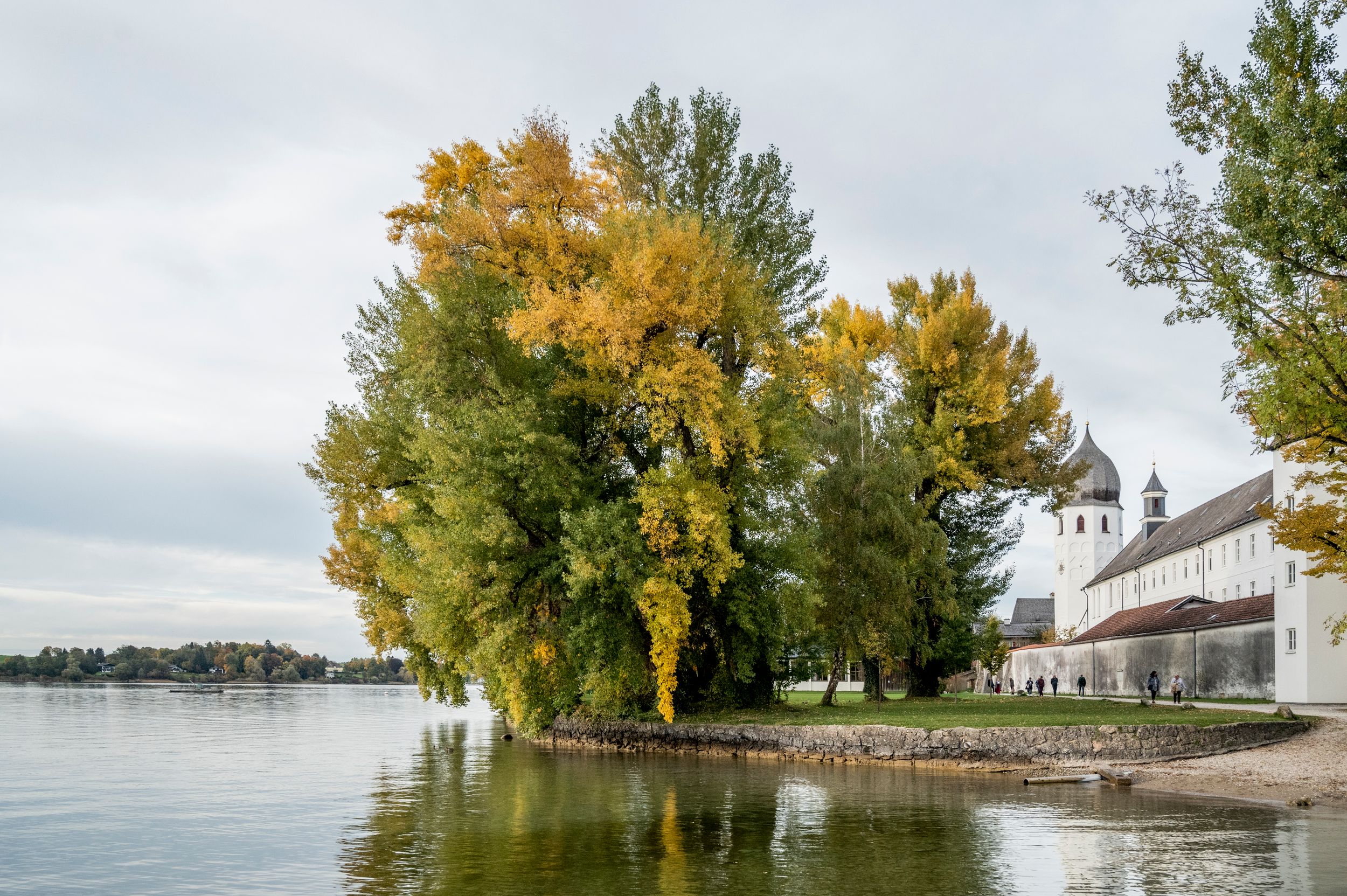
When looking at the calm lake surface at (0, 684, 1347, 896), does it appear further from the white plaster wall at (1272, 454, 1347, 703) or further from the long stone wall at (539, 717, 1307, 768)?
the white plaster wall at (1272, 454, 1347, 703)

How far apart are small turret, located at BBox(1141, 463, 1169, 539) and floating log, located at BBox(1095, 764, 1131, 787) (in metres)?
79.7

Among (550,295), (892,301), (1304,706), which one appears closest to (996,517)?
(892,301)

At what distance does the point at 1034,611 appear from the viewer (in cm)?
12800

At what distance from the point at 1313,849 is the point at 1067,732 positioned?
10.2m

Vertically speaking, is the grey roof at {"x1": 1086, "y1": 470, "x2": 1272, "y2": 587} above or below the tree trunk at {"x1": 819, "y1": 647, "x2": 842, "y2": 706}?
above

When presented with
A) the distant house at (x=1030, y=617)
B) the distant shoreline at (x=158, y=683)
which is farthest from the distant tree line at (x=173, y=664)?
the distant house at (x=1030, y=617)

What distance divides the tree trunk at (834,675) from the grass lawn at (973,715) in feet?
2.06

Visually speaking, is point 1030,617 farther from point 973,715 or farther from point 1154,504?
point 973,715

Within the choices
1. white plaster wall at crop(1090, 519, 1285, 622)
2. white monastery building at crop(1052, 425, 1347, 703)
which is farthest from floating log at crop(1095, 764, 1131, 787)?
white plaster wall at crop(1090, 519, 1285, 622)

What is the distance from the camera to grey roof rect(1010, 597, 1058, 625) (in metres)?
127

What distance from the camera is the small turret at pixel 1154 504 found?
9644 cm

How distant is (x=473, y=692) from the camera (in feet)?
426

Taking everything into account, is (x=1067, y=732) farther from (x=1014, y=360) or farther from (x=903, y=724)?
(x=1014, y=360)

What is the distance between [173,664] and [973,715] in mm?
127825
